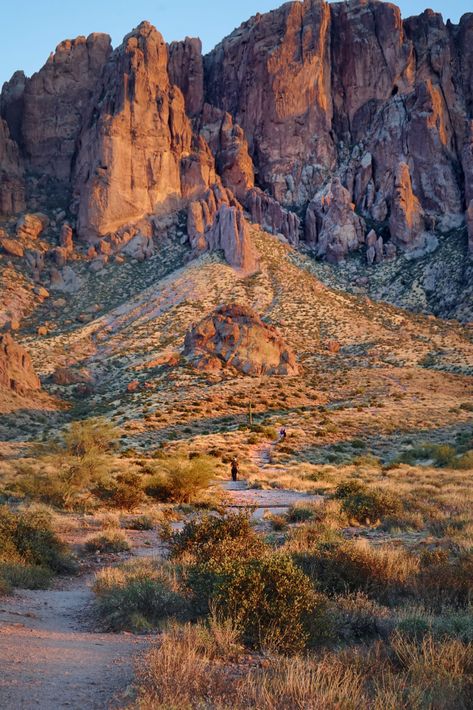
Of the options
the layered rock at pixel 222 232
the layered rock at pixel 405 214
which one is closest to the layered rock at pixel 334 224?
the layered rock at pixel 405 214

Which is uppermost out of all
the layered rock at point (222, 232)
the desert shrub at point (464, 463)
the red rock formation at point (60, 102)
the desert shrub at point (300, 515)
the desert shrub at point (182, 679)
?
the red rock formation at point (60, 102)

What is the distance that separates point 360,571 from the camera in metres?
9.04

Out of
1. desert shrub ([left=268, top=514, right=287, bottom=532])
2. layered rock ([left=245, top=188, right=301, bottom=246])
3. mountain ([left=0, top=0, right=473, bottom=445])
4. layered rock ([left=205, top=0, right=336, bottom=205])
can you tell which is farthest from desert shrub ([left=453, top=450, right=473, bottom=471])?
layered rock ([left=205, top=0, right=336, bottom=205])

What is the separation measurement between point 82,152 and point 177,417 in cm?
7490

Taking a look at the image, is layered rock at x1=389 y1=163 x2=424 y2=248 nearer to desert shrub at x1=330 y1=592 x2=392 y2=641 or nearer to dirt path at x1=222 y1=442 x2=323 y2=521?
dirt path at x1=222 y1=442 x2=323 y2=521

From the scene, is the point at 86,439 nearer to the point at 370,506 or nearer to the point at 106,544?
the point at 106,544

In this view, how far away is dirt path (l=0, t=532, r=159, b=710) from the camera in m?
4.87

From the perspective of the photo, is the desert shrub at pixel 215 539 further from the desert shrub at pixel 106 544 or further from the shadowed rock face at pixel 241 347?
the shadowed rock face at pixel 241 347

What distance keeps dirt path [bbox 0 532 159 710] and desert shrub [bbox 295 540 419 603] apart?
10.8 feet

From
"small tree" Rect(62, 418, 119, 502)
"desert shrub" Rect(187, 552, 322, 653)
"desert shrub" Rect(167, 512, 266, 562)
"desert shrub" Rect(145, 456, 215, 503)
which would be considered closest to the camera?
"desert shrub" Rect(187, 552, 322, 653)

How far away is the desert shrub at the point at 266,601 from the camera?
642 cm

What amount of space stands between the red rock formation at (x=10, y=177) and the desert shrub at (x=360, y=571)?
307 feet

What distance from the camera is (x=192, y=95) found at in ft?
401

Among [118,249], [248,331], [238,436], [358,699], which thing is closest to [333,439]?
[238,436]
